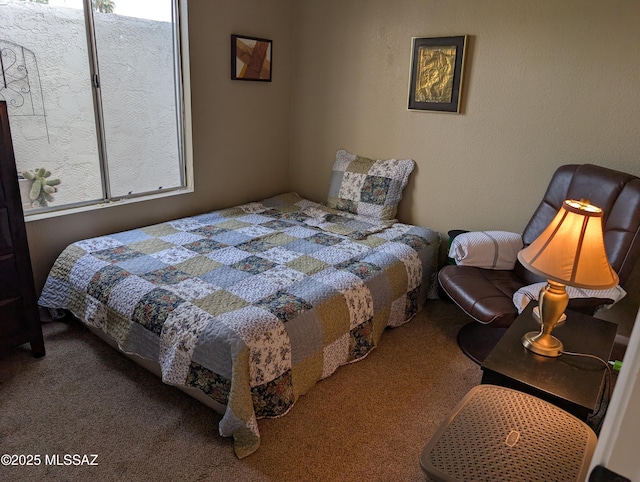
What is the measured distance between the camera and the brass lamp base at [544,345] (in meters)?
1.66

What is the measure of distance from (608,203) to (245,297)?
1922mm

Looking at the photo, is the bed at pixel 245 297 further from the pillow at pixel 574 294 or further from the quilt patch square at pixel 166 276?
the pillow at pixel 574 294

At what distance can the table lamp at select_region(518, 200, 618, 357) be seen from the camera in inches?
58.6

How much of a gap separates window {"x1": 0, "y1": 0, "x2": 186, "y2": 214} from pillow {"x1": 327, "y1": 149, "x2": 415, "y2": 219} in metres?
1.18

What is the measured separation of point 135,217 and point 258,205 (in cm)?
94

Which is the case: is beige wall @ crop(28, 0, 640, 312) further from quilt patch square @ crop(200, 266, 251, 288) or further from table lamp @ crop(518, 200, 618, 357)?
table lamp @ crop(518, 200, 618, 357)

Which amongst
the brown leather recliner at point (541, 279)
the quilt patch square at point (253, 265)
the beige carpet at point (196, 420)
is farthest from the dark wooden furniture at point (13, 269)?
the brown leather recliner at point (541, 279)

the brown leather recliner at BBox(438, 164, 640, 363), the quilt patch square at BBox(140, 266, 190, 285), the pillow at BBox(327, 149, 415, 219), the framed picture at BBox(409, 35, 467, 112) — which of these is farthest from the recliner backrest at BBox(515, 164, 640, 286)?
the quilt patch square at BBox(140, 266, 190, 285)

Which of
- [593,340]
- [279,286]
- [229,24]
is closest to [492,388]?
[593,340]

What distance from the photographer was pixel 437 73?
10.1 feet

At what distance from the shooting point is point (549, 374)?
5.10 ft

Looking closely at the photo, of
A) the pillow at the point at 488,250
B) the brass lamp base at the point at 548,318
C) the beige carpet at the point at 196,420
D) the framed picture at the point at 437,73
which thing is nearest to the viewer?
the brass lamp base at the point at 548,318

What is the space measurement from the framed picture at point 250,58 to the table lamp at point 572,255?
2.59 metres

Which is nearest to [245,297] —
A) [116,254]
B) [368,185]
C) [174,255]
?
[174,255]
